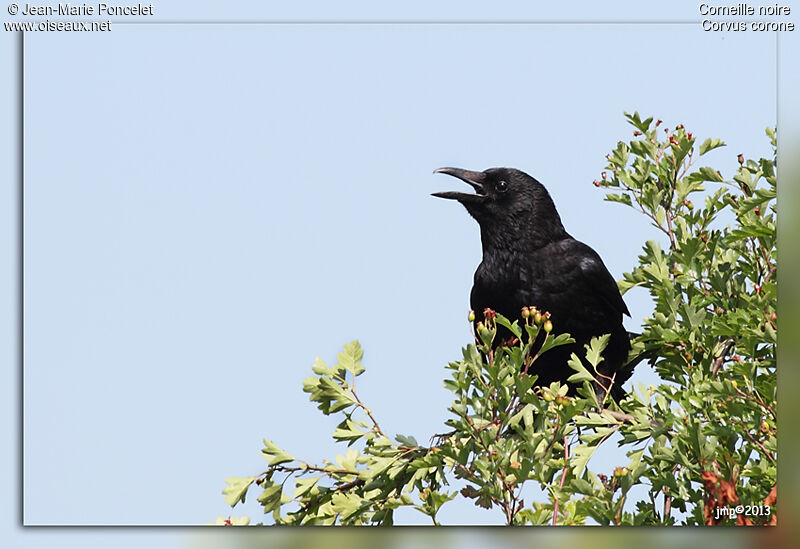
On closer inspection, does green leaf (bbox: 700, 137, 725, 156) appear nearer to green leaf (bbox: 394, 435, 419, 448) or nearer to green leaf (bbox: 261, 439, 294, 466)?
green leaf (bbox: 394, 435, 419, 448)

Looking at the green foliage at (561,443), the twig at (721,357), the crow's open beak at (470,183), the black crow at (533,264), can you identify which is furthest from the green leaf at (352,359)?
the crow's open beak at (470,183)

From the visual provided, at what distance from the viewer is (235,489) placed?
381cm

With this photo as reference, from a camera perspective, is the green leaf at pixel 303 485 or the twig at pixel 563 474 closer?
the twig at pixel 563 474

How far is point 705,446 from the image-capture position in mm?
3586

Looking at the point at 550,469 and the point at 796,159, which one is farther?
the point at 796,159

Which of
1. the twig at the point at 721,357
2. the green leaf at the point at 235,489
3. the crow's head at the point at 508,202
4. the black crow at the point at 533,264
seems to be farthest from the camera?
the crow's head at the point at 508,202

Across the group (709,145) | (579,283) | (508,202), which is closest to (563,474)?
(709,145)

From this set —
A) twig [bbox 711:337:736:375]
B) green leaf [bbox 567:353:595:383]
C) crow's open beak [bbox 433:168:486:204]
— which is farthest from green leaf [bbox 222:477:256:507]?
crow's open beak [bbox 433:168:486:204]

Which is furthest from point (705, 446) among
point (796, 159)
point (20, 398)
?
point (20, 398)

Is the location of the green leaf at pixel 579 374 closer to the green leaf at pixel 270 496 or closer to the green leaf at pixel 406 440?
the green leaf at pixel 406 440

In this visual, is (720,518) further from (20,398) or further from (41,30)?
(41,30)

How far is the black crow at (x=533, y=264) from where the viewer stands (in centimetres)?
561

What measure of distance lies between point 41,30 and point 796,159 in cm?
304

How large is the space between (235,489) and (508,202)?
8.56 ft
